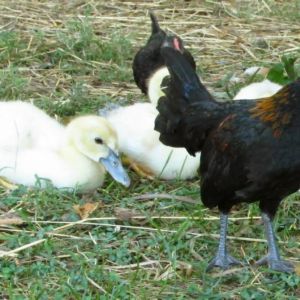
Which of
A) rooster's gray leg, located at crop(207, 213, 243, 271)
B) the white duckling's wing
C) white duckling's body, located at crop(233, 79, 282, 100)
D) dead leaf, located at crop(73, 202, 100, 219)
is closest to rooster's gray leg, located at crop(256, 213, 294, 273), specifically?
rooster's gray leg, located at crop(207, 213, 243, 271)

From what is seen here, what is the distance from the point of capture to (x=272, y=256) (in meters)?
3.90

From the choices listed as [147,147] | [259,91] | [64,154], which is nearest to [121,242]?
[64,154]

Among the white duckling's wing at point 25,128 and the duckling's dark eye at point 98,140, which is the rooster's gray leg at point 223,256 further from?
the white duckling's wing at point 25,128

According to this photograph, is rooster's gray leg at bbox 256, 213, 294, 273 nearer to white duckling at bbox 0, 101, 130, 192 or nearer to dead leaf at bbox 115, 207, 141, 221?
dead leaf at bbox 115, 207, 141, 221

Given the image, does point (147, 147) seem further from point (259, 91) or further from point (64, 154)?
point (259, 91)

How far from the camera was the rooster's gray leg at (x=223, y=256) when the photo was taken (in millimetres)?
3898

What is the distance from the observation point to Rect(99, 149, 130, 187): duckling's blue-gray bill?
14.9 feet

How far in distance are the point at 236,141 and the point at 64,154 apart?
3.96ft

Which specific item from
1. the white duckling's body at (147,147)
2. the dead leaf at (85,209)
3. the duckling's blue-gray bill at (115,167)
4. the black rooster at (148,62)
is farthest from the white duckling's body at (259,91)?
the dead leaf at (85,209)

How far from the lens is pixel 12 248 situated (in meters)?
4.02

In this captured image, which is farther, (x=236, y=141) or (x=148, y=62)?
(x=148, y=62)

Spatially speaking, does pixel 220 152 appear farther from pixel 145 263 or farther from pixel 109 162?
pixel 109 162

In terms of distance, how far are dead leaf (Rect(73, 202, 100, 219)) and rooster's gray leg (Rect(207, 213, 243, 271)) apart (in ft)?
2.17

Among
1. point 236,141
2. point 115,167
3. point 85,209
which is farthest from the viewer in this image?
point 115,167
